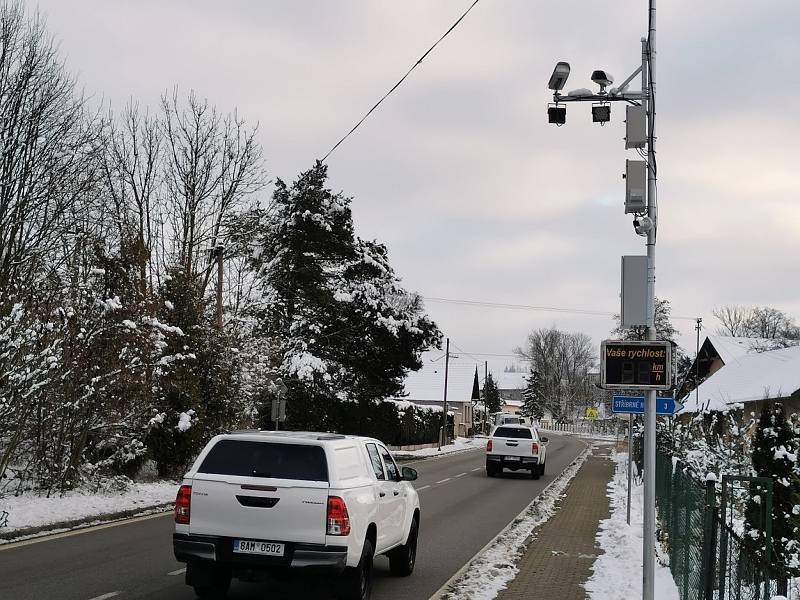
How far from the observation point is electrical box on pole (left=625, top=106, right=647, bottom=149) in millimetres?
10070

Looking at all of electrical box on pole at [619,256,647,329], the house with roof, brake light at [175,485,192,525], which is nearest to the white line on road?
brake light at [175,485,192,525]

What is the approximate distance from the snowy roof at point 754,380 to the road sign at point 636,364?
54.2 ft

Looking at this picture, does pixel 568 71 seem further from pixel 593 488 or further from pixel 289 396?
pixel 289 396

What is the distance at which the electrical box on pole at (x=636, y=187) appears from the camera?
977cm

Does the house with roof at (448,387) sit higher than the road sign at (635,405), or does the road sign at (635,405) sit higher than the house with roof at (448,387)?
the house with roof at (448,387)

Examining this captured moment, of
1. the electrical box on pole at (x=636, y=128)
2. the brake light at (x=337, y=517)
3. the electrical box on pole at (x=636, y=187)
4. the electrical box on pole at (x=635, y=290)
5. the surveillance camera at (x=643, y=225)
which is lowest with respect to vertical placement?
the brake light at (x=337, y=517)

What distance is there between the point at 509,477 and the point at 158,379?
15697 mm

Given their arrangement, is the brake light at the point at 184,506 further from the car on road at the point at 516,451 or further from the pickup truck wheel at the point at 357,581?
the car on road at the point at 516,451

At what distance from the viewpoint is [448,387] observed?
86.4m

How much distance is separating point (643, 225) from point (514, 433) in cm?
2380

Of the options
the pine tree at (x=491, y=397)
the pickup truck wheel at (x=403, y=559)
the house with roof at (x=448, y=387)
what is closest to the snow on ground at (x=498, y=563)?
the pickup truck wheel at (x=403, y=559)

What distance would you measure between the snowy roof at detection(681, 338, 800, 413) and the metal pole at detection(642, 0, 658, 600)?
647 inches

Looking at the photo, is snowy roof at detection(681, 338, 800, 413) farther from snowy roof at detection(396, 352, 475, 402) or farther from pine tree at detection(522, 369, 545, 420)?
pine tree at detection(522, 369, 545, 420)

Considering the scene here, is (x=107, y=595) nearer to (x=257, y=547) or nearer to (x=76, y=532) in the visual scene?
(x=257, y=547)
